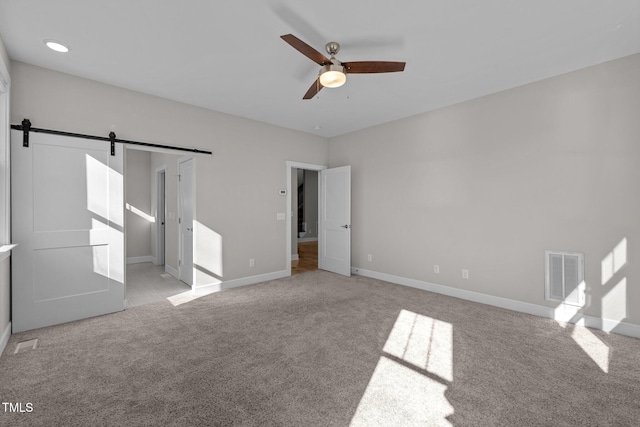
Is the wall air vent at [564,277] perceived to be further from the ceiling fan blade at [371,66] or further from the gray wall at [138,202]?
the gray wall at [138,202]

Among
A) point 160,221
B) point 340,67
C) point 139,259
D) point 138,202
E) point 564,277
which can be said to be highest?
point 340,67

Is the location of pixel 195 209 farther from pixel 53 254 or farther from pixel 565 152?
pixel 565 152

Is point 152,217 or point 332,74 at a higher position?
point 332,74

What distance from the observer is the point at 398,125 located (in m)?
4.65

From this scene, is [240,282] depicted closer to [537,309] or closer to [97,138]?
[97,138]

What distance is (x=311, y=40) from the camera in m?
2.49

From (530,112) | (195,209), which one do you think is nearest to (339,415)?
(195,209)

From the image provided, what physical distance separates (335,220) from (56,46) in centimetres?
431

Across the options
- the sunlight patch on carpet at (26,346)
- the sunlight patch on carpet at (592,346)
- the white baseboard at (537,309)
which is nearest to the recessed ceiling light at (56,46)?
Answer: the sunlight patch on carpet at (26,346)

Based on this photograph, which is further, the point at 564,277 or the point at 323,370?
the point at 564,277

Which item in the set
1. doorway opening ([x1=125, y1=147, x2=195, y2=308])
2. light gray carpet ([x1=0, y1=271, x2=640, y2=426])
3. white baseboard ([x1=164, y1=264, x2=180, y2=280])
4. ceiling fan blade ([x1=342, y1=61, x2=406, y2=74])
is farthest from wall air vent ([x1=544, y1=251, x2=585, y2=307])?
white baseboard ([x1=164, y1=264, x2=180, y2=280])

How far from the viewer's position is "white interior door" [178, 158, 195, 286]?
4301mm

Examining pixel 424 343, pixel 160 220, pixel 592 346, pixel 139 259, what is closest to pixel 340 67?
pixel 424 343

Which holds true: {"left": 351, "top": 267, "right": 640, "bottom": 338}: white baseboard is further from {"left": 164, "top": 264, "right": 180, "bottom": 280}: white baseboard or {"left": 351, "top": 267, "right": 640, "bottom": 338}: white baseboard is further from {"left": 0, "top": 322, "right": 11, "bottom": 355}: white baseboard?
{"left": 0, "top": 322, "right": 11, "bottom": 355}: white baseboard
